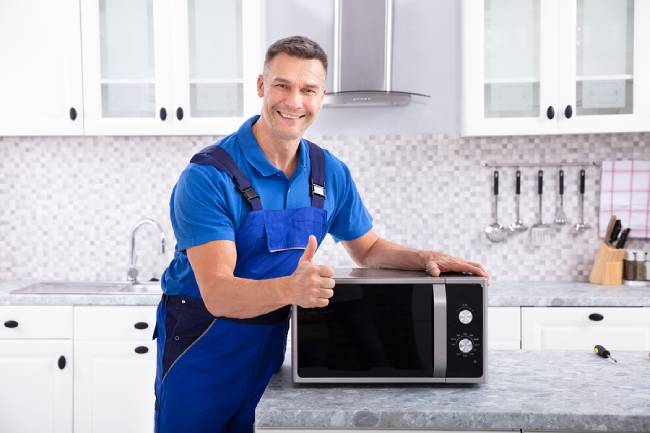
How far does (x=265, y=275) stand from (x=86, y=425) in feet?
5.51

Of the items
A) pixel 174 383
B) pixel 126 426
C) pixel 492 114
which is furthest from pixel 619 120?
pixel 126 426

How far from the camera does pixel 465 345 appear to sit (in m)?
1.47

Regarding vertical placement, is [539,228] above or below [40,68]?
below

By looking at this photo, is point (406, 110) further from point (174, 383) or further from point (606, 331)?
point (174, 383)

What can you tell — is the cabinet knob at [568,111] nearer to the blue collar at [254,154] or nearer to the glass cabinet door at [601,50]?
the glass cabinet door at [601,50]

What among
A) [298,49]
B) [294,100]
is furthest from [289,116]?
[298,49]

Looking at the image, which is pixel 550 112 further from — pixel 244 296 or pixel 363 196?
pixel 244 296

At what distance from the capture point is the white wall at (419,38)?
335 cm

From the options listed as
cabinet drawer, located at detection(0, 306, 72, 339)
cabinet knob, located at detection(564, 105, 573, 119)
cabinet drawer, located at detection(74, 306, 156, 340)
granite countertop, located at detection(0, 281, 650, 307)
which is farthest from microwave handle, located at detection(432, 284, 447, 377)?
cabinet drawer, located at detection(0, 306, 72, 339)

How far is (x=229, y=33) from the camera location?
123 inches

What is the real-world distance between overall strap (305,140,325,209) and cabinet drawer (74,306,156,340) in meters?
1.36

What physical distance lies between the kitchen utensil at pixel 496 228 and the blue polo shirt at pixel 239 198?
155 cm

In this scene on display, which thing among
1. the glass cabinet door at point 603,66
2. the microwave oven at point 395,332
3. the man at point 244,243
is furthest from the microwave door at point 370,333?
the glass cabinet door at point 603,66

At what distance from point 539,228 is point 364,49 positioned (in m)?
1.19
